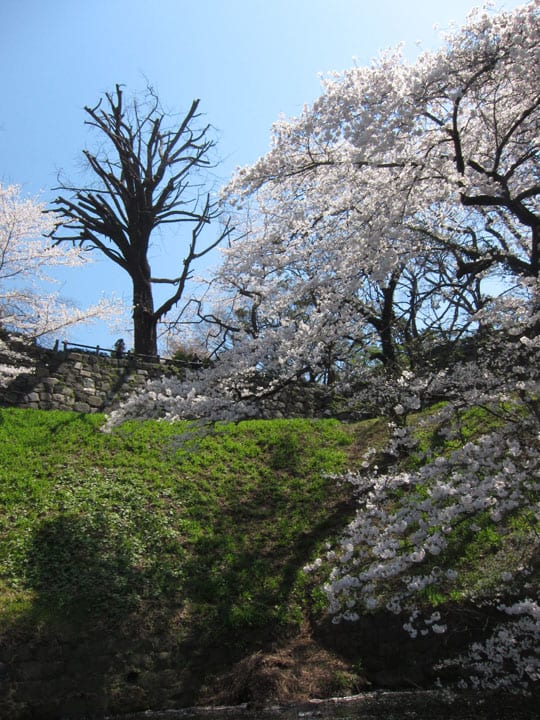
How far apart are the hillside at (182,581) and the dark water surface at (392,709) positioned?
0.17 m

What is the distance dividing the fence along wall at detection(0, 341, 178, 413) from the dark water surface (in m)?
8.33

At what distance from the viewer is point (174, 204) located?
18.8 metres

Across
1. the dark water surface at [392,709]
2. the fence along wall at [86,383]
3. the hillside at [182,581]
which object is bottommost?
the dark water surface at [392,709]

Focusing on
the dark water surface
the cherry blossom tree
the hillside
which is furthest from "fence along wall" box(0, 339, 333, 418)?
the dark water surface

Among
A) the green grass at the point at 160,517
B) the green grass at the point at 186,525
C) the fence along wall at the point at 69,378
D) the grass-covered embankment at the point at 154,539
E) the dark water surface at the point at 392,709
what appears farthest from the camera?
the fence along wall at the point at 69,378

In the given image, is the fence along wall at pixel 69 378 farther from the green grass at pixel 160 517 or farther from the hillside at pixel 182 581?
the hillside at pixel 182 581

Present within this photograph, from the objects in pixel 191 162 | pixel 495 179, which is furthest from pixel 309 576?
pixel 191 162

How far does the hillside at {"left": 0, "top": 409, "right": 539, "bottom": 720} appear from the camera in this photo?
5926 mm

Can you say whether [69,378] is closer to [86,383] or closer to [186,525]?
[86,383]

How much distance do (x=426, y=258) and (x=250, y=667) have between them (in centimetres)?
614

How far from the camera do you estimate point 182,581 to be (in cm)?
759

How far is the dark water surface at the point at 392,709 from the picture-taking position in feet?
15.9

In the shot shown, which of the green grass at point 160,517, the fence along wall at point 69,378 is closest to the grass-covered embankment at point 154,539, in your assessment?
the green grass at point 160,517

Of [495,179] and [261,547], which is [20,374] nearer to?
[261,547]
